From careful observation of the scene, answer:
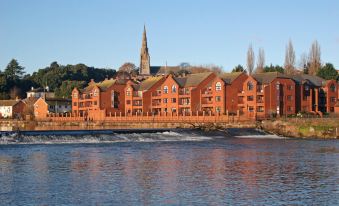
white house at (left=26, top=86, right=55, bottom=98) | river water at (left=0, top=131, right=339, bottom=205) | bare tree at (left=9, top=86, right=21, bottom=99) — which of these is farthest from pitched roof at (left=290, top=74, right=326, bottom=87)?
bare tree at (left=9, top=86, right=21, bottom=99)

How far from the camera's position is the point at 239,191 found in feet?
76.9

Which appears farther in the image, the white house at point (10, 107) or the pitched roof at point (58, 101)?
the white house at point (10, 107)

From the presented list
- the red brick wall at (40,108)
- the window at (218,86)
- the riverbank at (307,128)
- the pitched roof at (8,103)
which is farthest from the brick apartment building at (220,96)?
the pitched roof at (8,103)

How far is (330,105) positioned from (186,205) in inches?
3290

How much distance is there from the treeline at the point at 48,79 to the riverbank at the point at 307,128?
87.7 meters

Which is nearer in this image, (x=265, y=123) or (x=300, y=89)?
(x=265, y=123)

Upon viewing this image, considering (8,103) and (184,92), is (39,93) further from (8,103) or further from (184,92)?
(184,92)

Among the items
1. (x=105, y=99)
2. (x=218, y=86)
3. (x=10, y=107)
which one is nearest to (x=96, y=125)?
(x=105, y=99)

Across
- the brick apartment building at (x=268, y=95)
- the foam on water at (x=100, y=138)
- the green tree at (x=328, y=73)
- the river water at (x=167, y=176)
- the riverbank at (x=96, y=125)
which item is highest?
the green tree at (x=328, y=73)

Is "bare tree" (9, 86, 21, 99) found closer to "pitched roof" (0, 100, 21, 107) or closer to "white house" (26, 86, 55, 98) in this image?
"white house" (26, 86, 55, 98)

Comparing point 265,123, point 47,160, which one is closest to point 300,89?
point 265,123

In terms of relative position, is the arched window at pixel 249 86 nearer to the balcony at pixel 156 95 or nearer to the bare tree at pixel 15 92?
the balcony at pixel 156 95

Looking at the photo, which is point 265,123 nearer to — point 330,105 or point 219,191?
point 330,105

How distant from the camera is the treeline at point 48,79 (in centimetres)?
15100
